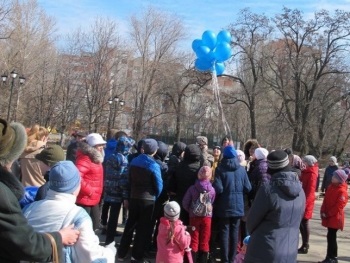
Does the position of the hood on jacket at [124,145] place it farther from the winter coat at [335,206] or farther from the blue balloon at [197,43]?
the blue balloon at [197,43]

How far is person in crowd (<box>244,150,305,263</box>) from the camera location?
160 inches

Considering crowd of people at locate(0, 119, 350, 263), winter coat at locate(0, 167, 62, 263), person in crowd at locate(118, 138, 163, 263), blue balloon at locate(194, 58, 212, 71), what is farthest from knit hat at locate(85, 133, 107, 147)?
blue balloon at locate(194, 58, 212, 71)

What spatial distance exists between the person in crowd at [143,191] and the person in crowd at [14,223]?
374cm

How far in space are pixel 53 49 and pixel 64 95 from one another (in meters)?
4.91

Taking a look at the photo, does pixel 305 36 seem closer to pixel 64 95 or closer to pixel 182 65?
pixel 182 65

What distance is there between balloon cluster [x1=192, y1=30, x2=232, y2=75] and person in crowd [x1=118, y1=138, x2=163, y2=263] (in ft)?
16.7

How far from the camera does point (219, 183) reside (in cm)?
633

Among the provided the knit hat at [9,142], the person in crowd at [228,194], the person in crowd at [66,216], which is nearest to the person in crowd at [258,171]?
the person in crowd at [228,194]

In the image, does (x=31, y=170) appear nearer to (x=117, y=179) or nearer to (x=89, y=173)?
(x=89, y=173)

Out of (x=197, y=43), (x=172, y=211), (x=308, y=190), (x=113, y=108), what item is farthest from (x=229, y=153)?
(x=113, y=108)

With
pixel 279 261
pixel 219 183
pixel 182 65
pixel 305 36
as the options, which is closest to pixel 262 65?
pixel 305 36

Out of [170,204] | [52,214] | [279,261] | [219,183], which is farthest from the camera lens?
[219,183]

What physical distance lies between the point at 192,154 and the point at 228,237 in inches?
50.1

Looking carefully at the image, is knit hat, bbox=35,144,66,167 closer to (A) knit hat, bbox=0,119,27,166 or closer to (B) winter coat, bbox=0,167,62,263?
(A) knit hat, bbox=0,119,27,166
